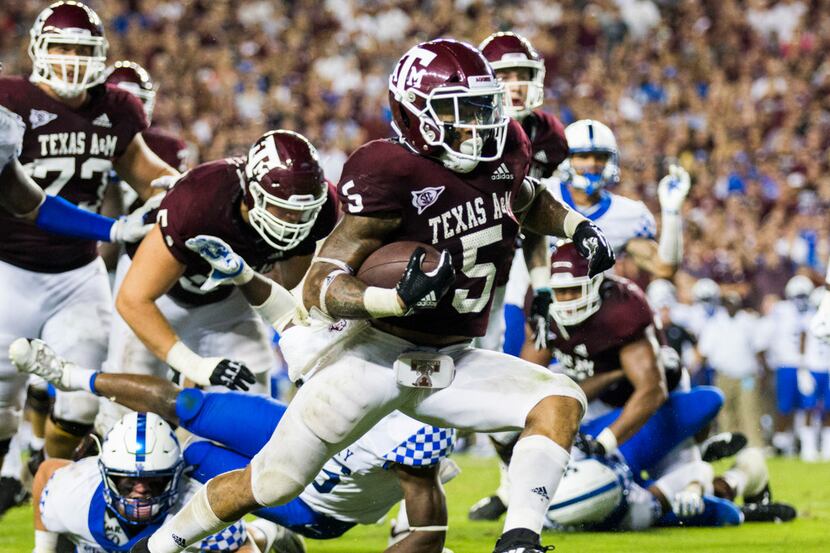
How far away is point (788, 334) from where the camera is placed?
1293cm

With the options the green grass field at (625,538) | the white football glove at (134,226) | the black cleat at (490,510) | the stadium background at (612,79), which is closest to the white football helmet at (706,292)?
the stadium background at (612,79)

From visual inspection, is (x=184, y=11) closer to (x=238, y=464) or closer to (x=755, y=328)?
(x=755, y=328)

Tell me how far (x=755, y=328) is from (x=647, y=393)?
723 cm

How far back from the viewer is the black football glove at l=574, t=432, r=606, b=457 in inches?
238

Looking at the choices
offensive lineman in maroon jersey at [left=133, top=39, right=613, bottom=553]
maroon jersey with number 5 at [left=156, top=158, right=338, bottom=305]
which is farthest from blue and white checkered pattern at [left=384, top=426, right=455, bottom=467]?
maroon jersey with number 5 at [left=156, top=158, right=338, bottom=305]

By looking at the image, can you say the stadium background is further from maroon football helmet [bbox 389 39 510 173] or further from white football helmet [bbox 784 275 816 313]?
maroon football helmet [bbox 389 39 510 173]

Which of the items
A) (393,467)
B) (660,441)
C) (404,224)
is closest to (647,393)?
(660,441)

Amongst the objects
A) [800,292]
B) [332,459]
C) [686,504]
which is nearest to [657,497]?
[686,504]

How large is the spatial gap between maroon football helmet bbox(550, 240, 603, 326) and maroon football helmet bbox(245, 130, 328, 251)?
1782 millimetres

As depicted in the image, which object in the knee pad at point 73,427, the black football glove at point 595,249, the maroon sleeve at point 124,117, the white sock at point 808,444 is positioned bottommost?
the white sock at point 808,444

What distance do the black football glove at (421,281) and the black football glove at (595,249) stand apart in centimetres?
71

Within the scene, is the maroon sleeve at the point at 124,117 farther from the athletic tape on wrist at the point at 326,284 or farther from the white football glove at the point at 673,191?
the white football glove at the point at 673,191

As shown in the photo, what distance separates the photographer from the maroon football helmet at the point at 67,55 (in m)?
6.04

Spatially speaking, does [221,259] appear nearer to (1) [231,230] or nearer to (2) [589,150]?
(1) [231,230]
